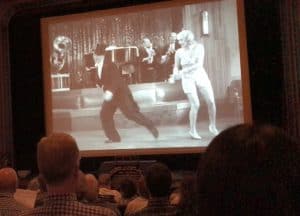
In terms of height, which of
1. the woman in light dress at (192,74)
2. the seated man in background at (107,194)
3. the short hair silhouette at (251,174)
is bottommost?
the seated man in background at (107,194)

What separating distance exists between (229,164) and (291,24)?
6.27 metres

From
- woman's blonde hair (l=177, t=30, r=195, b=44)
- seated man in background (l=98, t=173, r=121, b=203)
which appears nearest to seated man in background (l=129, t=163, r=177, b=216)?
seated man in background (l=98, t=173, r=121, b=203)

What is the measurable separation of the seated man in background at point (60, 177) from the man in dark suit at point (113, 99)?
5.87 metres

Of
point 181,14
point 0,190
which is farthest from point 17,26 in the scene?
point 0,190

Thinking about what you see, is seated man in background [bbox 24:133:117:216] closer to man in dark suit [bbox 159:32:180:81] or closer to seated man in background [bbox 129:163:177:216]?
seated man in background [bbox 129:163:177:216]

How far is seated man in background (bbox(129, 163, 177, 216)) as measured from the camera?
99.5 inches

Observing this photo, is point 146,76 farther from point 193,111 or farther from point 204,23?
point 204,23

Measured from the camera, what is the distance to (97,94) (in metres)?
7.90

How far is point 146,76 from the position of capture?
755cm

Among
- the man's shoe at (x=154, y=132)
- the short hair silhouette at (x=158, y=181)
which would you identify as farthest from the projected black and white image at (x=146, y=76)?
the short hair silhouette at (x=158, y=181)

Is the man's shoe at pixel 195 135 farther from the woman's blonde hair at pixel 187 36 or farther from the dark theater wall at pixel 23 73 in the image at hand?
the woman's blonde hair at pixel 187 36

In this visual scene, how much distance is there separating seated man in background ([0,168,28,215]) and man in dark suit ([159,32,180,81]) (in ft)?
15.5

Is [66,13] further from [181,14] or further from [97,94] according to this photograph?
[181,14]

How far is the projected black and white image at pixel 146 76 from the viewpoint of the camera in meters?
7.09
